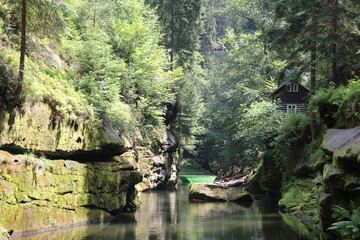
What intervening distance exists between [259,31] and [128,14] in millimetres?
A: 15578

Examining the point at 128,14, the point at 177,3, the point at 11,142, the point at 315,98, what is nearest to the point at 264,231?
the point at 315,98

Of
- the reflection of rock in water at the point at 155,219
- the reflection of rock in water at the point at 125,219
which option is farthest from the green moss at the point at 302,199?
the reflection of rock in water at the point at 125,219

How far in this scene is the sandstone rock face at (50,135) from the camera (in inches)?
478

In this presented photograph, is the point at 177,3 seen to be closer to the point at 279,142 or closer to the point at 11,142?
the point at 279,142

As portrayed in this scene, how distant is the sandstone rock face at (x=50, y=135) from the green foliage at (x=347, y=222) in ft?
31.8

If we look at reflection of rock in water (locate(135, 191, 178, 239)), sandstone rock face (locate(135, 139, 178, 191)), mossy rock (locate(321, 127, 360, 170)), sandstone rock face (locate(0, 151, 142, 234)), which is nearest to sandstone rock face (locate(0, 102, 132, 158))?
sandstone rock face (locate(0, 151, 142, 234))

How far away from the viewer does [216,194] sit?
24.6 m

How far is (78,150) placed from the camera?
587 inches

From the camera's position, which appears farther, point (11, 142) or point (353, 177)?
point (11, 142)

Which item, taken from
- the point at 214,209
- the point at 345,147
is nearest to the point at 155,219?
the point at 214,209

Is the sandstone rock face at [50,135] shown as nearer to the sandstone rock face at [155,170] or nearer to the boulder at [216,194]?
the boulder at [216,194]

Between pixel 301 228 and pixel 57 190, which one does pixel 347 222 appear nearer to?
pixel 301 228

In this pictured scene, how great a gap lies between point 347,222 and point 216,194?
16.2 metres

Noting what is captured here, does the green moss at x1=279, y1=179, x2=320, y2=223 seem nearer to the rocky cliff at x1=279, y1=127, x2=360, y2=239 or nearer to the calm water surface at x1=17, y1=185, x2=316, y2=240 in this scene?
the calm water surface at x1=17, y1=185, x2=316, y2=240
